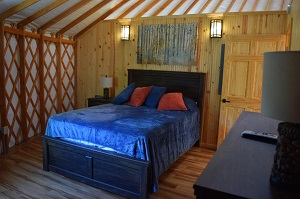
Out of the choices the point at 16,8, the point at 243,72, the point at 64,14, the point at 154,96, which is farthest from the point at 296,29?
the point at 16,8

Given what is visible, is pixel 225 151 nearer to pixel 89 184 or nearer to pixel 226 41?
pixel 89 184

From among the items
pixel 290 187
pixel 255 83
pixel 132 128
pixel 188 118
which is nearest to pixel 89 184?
pixel 132 128

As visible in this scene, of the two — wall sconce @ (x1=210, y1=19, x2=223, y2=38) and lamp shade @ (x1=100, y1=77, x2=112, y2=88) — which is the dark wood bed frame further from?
wall sconce @ (x1=210, y1=19, x2=223, y2=38)

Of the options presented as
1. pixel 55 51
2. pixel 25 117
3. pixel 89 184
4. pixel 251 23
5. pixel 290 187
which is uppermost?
pixel 251 23

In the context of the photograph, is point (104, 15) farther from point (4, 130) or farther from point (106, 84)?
point (4, 130)

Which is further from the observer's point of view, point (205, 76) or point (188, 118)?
point (205, 76)

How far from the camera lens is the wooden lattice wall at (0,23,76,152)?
12.9 feet

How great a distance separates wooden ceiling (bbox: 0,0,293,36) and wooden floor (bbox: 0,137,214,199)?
7.18 ft

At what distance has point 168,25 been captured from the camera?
4484mm

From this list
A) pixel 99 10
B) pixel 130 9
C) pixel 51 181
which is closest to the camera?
pixel 51 181

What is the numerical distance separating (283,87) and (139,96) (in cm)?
336

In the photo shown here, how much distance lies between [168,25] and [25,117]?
3.14m

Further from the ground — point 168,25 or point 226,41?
point 168,25

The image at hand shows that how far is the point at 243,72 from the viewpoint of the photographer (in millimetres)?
3873
